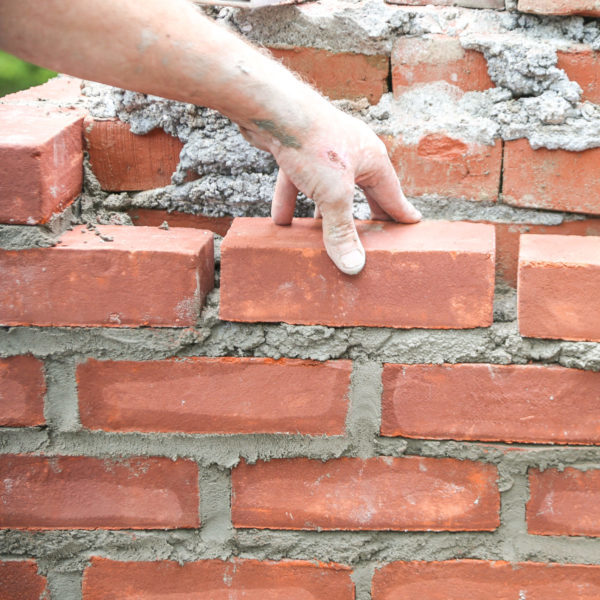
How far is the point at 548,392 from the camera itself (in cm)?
116

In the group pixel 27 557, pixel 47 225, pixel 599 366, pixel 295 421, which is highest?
pixel 47 225

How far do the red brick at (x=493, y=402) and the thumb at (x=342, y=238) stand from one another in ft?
0.62

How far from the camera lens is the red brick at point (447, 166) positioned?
124 cm

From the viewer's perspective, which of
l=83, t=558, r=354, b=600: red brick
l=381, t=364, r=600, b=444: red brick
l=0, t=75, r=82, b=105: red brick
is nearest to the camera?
l=381, t=364, r=600, b=444: red brick

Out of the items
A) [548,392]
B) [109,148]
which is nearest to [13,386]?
[109,148]

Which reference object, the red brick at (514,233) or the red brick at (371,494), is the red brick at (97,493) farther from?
the red brick at (514,233)

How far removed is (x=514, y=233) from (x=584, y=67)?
0.28 m

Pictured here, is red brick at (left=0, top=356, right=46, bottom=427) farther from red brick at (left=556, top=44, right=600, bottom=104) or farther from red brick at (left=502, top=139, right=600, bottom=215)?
red brick at (left=556, top=44, right=600, bottom=104)

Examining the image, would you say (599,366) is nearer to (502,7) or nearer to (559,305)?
(559,305)

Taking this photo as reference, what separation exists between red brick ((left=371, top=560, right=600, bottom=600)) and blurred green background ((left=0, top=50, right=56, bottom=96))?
179 centimetres

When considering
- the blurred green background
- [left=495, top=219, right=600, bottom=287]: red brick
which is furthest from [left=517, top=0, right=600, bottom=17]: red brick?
the blurred green background

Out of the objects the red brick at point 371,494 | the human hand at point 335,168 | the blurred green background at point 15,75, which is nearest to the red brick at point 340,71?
the human hand at point 335,168

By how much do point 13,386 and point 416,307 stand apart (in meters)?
0.64

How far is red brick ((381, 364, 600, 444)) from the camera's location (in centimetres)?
115
